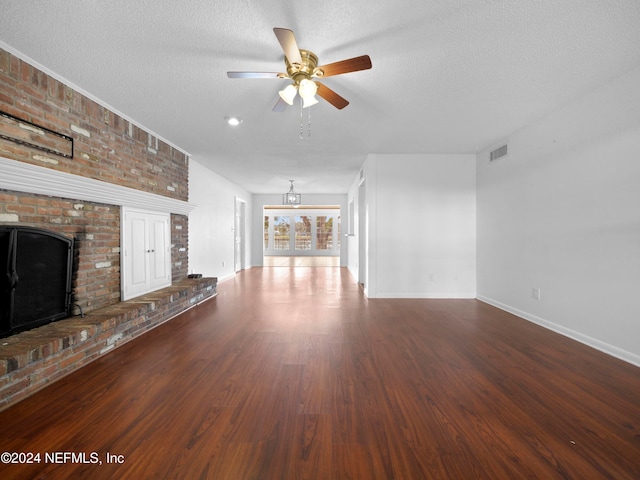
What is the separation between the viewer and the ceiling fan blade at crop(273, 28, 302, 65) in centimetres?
156

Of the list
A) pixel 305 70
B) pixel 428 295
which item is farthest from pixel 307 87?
pixel 428 295

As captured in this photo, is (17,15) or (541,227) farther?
(541,227)

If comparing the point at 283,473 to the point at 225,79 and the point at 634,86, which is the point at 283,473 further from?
Result: the point at 634,86

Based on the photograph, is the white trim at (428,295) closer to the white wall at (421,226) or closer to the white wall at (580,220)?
the white wall at (421,226)

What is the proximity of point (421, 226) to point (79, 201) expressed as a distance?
14.5 ft

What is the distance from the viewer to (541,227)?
3.24 m

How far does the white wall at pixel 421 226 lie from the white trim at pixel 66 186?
10.8 ft

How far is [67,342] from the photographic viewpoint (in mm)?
2064

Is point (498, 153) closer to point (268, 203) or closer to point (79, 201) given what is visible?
point (79, 201)

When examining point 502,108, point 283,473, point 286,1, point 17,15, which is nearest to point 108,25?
point 17,15

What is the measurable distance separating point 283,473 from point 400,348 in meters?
1.62

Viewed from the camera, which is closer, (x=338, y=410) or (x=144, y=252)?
(x=338, y=410)

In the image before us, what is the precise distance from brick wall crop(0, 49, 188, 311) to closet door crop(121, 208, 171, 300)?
0.12 meters

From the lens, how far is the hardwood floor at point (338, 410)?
1.30 m
